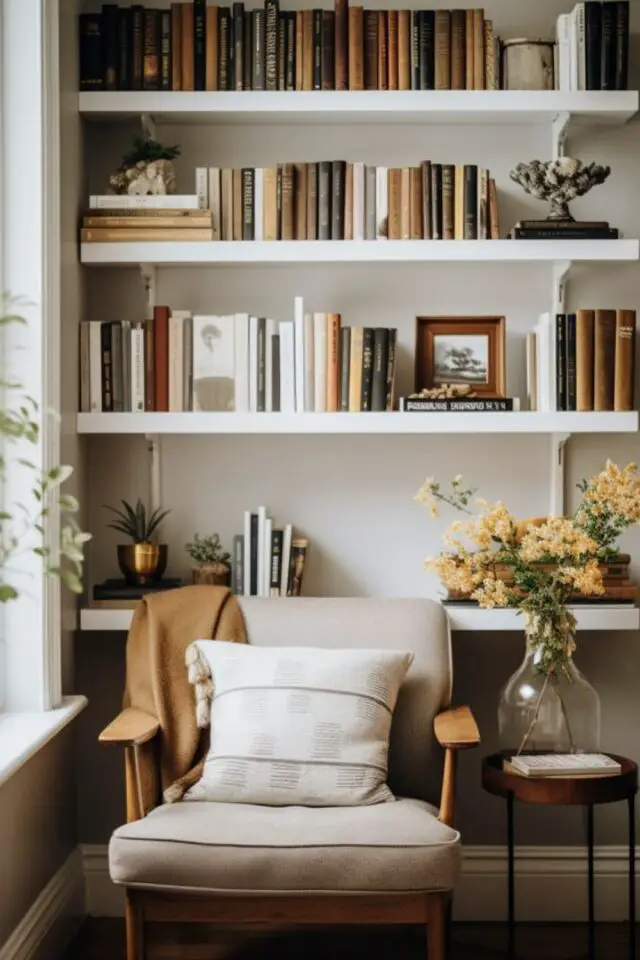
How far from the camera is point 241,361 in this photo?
10.9 feet

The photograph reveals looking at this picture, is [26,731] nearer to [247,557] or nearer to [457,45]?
[247,557]

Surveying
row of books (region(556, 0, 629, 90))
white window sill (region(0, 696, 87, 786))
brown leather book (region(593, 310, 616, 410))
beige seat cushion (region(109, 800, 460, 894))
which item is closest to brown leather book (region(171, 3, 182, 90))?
row of books (region(556, 0, 629, 90))

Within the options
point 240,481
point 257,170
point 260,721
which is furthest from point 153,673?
point 257,170

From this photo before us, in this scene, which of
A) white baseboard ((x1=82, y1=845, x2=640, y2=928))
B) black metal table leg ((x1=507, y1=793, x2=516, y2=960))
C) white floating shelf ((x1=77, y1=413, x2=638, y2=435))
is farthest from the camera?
white baseboard ((x1=82, y1=845, x2=640, y2=928))

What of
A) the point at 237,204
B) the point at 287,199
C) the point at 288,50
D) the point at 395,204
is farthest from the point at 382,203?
the point at 288,50

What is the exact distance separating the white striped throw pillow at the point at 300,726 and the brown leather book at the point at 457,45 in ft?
5.26

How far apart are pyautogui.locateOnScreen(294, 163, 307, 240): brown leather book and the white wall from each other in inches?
8.2

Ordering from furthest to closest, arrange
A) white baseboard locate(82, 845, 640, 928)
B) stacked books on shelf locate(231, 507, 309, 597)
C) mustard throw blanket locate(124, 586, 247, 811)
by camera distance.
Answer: white baseboard locate(82, 845, 640, 928)
stacked books on shelf locate(231, 507, 309, 597)
mustard throw blanket locate(124, 586, 247, 811)

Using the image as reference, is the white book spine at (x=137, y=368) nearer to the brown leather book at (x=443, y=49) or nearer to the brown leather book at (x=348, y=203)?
the brown leather book at (x=348, y=203)

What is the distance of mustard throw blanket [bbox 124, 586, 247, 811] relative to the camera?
3.03 m

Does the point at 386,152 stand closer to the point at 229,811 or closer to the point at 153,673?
the point at 153,673

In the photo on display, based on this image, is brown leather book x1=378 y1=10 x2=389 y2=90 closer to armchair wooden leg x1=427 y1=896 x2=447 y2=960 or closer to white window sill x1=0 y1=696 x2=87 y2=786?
white window sill x1=0 y1=696 x2=87 y2=786

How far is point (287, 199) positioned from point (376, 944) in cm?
206

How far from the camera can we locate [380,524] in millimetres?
3535
